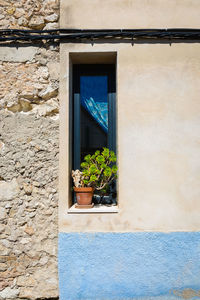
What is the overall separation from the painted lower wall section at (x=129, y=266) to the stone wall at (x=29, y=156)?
23 cm

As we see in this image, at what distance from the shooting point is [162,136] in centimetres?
259

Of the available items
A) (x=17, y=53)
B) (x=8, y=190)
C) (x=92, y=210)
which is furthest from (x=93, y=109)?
(x=8, y=190)

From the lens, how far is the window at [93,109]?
2955 mm

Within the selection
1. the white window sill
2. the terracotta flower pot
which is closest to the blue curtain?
the terracotta flower pot

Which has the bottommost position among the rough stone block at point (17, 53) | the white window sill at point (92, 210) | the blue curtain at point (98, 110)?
the white window sill at point (92, 210)

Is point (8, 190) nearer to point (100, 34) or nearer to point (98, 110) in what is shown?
point (98, 110)

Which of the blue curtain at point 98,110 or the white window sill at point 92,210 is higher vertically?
the blue curtain at point 98,110

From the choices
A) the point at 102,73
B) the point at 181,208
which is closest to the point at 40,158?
the point at 102,73

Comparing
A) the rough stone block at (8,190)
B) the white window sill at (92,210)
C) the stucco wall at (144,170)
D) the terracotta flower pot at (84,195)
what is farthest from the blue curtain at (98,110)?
the rough stone block at (8,190)

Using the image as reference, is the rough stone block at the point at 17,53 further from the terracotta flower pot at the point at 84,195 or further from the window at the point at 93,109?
the terracotta flower pot at the point at 84,195

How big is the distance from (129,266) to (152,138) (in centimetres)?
147

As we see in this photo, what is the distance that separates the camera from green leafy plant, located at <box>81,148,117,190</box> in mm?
2536

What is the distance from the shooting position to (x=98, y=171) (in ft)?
8.34

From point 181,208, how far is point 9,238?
6.63ft
